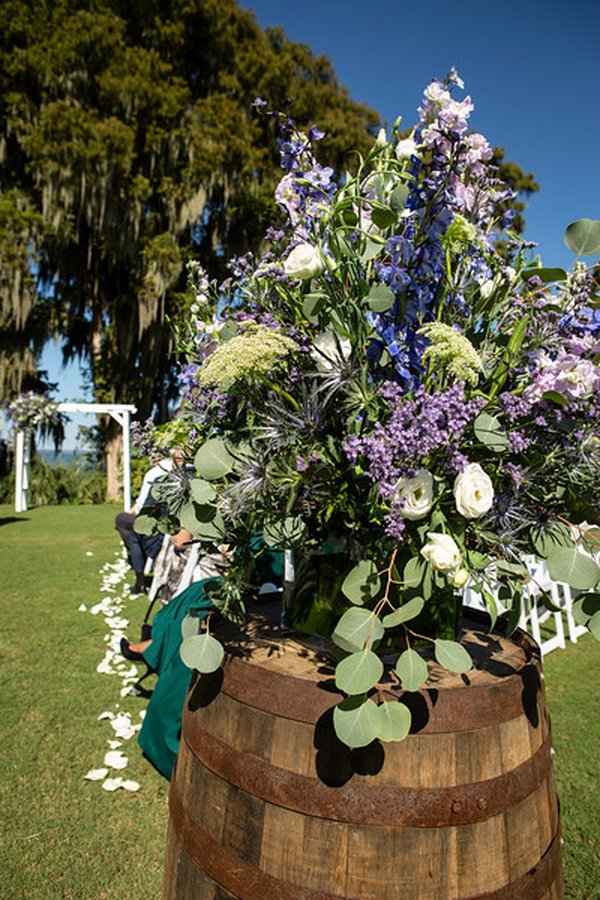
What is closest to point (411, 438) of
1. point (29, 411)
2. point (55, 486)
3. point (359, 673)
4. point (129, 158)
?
point (359, 673)

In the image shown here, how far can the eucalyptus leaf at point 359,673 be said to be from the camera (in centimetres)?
107

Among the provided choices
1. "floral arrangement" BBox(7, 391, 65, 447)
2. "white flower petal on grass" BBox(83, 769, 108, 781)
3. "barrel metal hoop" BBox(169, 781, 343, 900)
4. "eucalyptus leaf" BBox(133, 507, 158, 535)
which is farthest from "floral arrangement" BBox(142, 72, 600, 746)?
"floral arrangement" BBox(7, 391, 65, 447)

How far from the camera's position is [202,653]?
1.31 metres

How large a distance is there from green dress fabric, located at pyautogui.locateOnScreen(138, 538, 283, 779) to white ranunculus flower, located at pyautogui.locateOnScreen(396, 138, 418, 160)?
5.85ft

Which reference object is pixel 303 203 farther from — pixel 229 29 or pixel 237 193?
pixel 229 29

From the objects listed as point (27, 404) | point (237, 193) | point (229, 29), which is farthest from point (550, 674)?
point (229, 29)

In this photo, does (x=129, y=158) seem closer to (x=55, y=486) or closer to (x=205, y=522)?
(x=55, y=486)

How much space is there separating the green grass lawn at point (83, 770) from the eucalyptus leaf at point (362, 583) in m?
1.86

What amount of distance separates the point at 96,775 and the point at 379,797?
234 centimetres

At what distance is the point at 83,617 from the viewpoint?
17.9ft

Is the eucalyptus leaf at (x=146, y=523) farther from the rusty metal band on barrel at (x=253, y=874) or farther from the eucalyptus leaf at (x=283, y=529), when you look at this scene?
the rusty metal band on barrel at (x=253, y=874)

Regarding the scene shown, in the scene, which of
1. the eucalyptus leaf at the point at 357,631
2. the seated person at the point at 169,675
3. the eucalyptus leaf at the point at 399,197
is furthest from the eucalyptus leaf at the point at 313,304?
the seated person at the point at 169,675

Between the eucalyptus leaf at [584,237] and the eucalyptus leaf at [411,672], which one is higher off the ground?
the eucalyptus leaf at [584,237]

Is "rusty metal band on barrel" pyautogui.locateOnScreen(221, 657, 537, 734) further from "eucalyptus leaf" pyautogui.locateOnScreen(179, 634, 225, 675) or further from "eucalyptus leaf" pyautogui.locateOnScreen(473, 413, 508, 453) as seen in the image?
"eucalyptus leaf" pyautogui.locateOnScreen(473, 413, 508, 453)
